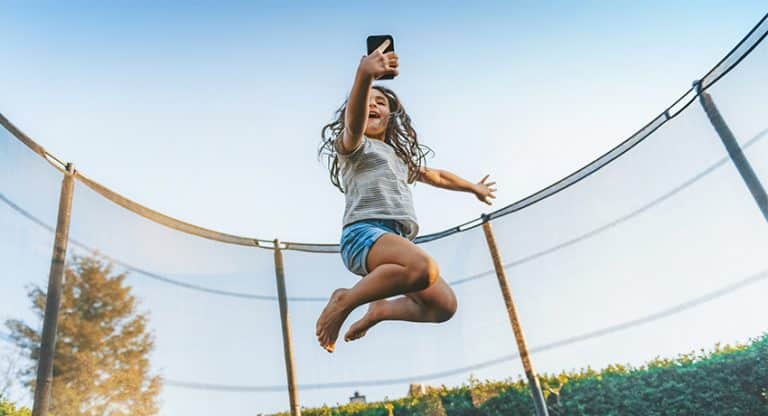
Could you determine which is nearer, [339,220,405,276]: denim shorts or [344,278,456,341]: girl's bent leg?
[339,220,405,276]: denim shorts

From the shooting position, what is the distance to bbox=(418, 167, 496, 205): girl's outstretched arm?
1657 mm

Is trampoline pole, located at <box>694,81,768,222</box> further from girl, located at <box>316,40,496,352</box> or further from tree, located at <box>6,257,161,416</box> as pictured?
tree, located at <box>6,257,161,416</box>

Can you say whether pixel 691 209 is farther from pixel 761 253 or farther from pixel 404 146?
pixel 404 146

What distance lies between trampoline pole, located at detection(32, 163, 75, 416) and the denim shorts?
1.23m

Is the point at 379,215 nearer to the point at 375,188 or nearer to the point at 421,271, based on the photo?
the point at 375,188

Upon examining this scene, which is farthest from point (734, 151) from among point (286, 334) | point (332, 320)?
point (286, 334)

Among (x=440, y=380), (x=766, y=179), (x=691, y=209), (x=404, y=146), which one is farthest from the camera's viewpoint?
(x=440, y=380)

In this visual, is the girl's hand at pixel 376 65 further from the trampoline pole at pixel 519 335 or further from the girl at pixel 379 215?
the trampoline pole at pixel 519 335

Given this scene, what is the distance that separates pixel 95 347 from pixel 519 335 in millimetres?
2360

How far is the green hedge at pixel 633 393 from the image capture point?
237cm

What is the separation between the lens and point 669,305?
2379 mm

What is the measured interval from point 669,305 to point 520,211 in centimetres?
100

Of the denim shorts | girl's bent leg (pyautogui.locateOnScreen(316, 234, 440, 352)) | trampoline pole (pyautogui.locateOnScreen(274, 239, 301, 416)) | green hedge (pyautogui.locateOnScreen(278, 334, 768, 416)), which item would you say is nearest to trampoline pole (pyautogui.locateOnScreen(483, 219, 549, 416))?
green hedge (pyautogui.locateOnScreen(278, 334, 768, 416))

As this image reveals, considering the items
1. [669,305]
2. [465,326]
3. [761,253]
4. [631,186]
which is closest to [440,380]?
[465,326]
